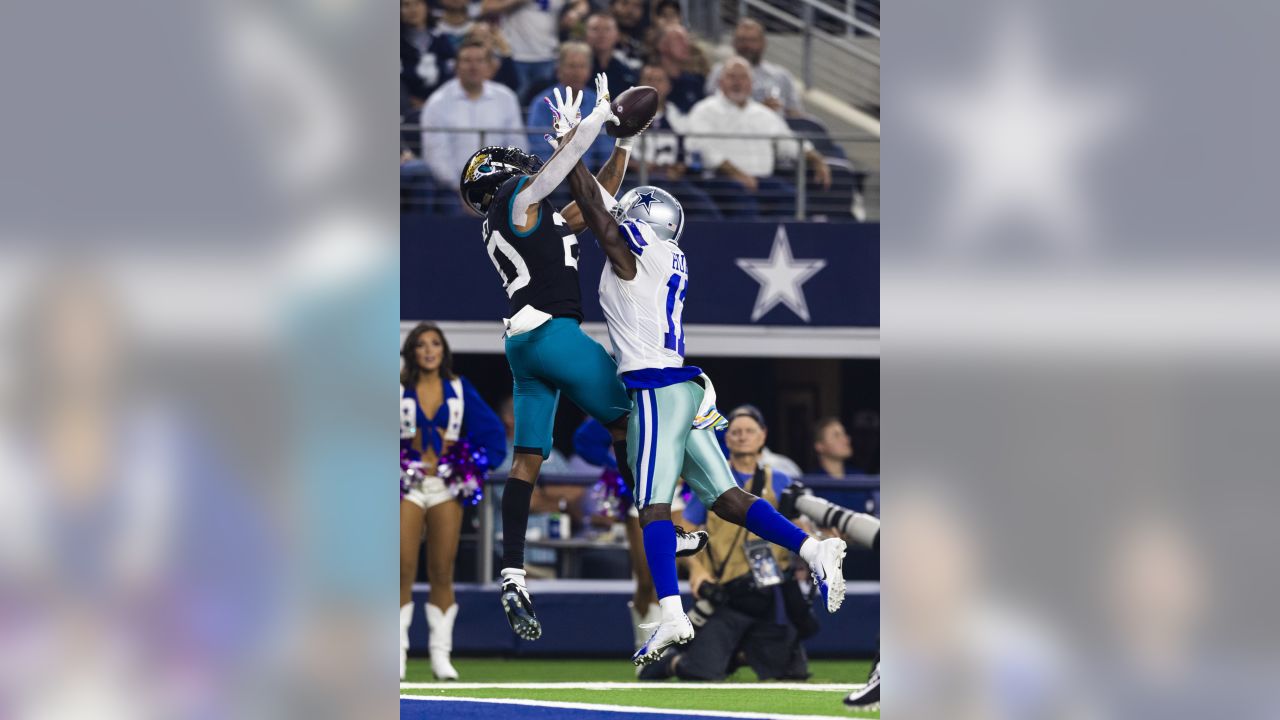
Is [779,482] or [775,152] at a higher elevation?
[775,152]

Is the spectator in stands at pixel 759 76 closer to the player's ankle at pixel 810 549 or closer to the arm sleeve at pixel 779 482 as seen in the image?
the arm sleeve at pixel 779 482

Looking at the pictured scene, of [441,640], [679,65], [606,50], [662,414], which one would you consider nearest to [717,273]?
[606,50]

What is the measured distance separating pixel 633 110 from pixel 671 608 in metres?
1.92

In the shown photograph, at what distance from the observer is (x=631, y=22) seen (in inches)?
565

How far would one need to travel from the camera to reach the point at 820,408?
15.5 meters

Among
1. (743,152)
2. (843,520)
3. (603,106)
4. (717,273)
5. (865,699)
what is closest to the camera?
(603,106)

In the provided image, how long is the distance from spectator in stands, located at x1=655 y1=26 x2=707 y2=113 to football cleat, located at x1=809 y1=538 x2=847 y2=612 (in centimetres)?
734

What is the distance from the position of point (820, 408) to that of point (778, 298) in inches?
120

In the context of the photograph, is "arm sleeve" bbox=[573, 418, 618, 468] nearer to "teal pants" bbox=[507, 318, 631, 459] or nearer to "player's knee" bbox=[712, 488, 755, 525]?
"teal pants" bbox=[507, 318, 631, 459]

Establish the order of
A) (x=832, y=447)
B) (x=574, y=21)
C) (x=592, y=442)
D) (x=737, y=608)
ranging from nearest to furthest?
1. (x=737, y=608)
2. (x=592, y=442)
3. (x=832, y=447)
4. (x=574, y=21)

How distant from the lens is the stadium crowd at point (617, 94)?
12.7 m

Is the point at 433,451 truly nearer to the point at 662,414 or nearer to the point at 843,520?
the point at 843,520

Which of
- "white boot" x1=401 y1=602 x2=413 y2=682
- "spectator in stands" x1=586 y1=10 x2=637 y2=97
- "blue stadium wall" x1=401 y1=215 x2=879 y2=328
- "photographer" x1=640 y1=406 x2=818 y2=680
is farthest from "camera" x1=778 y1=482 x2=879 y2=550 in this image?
"spectator in stands" x1=586 y1=10 x2=637 y2=97
